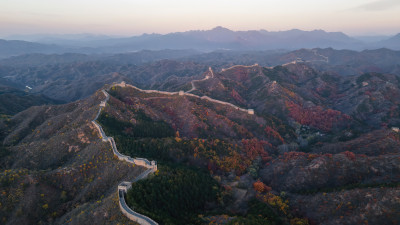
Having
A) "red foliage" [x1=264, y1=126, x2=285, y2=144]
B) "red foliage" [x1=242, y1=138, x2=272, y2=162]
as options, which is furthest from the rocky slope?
"red foliage" [x1=264, y1=126, x2=285, y2=144]

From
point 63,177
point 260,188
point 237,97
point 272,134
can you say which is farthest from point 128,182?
point 237,97

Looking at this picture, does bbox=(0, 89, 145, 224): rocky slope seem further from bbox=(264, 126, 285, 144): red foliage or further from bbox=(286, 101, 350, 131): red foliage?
bbox=(286, 101, 350, 131): red foliage

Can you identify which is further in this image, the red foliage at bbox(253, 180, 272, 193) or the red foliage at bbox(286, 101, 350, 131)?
the red foliage at bbox(286, 101, 350, 131)

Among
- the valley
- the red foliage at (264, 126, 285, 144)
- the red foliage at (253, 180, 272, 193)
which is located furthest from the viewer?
the red foliage at (264, 126, 285, 144)

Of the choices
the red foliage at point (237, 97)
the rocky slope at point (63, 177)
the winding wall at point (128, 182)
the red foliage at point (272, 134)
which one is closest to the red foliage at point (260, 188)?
the winding wall at point (128, 182)

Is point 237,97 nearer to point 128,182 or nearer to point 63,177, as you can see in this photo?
point 63,177

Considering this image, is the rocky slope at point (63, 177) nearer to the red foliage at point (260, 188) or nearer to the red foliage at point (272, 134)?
the red foliage at point (260, 188)

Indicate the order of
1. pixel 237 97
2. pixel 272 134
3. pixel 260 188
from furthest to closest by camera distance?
pixel 237 97 → pixel 272 134 → pixel 260 188

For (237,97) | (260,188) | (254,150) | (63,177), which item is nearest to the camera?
(63,177)

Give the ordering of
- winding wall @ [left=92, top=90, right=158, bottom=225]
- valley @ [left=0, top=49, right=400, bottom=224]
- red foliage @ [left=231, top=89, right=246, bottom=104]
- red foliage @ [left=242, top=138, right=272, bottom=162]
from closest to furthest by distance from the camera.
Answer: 1. winding wall @ [left=92, top=90, right=158, bottom=225]
2. valley @ [left=0, top=49, right=400, bottom=224]
3. red foliage @ [left=242, top=138, right=272, bottom=162]
4. red foliage @ [left=231, top=89, right=246, bottom=104]
